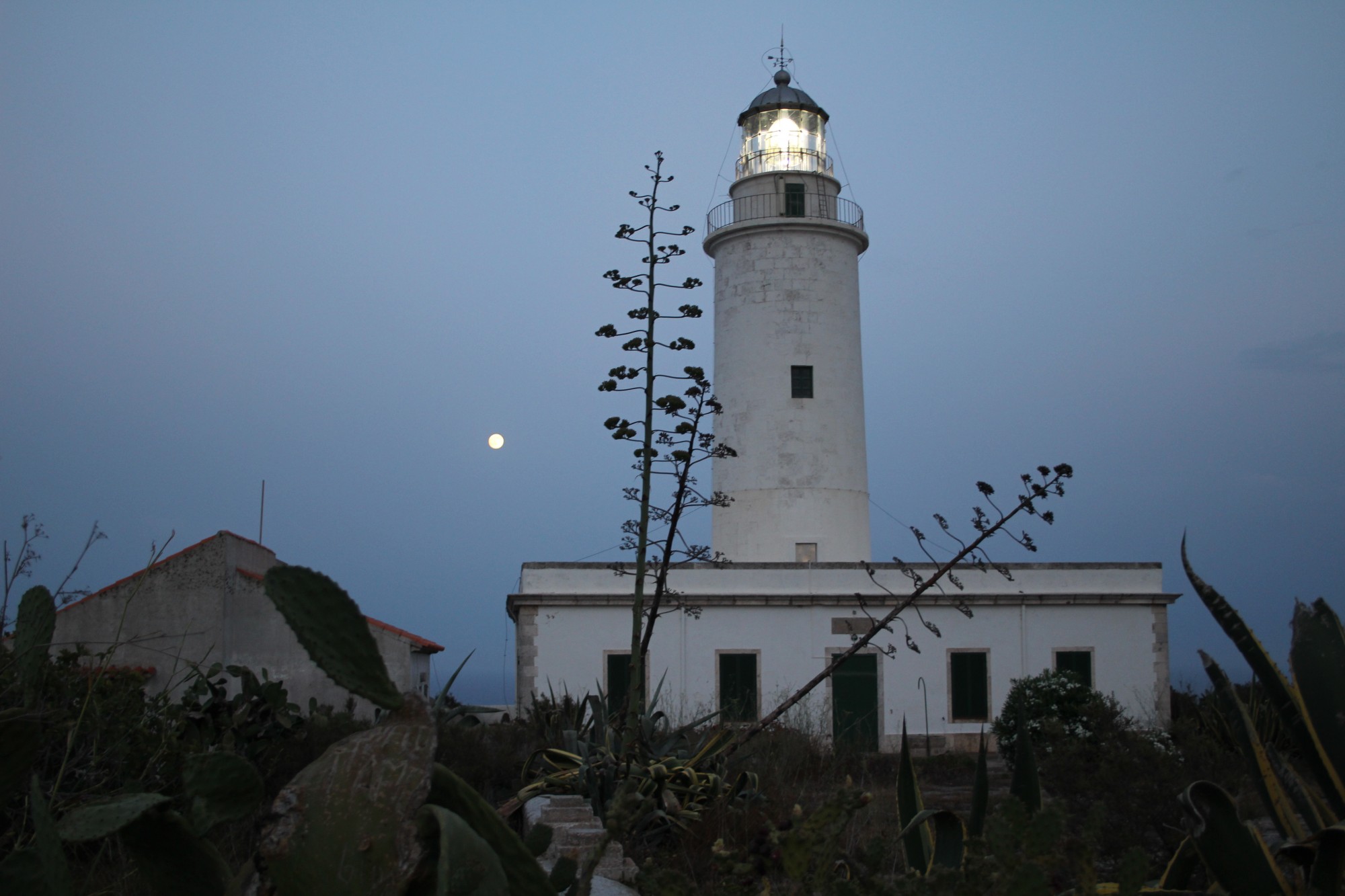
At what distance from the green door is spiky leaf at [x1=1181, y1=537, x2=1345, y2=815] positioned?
16.6 m

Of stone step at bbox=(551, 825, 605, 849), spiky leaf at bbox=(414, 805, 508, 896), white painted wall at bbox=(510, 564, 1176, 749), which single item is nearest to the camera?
spiky leaf at bbox=(414, 805, 508, 896)

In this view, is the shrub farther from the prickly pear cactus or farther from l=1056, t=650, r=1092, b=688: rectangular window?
the prickly pear cactus

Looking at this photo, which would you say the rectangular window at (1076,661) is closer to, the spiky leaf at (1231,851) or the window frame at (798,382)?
the window frame at (798,382)

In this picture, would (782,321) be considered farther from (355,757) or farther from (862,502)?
(355,757)

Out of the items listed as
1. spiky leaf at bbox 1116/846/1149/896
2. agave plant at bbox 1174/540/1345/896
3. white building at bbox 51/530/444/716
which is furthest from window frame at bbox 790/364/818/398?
spiky leaf at bbox 1116/846/1149/896

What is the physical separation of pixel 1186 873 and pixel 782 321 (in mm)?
19704

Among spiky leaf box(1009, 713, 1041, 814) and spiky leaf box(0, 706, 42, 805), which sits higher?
spiky leaf box(0, 706, 42, 805)

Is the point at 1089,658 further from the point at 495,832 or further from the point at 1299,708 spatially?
the point at 495,832

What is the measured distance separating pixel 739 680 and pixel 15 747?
59.5ft

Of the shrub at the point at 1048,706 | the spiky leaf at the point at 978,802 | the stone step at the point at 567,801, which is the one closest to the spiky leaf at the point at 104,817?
the spiky leaf at the point at 978,802

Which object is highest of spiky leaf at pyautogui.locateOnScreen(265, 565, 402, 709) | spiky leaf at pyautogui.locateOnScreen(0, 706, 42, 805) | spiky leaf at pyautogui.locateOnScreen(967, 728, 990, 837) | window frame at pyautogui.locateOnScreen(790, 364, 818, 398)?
window frame at pyautogui.locateOnScreen(790, 364, 818, 398)

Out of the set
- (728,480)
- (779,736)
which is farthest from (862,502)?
(779,736)

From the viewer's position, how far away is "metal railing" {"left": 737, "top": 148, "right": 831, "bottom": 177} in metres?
23.7

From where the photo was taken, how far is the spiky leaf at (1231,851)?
2750mm
